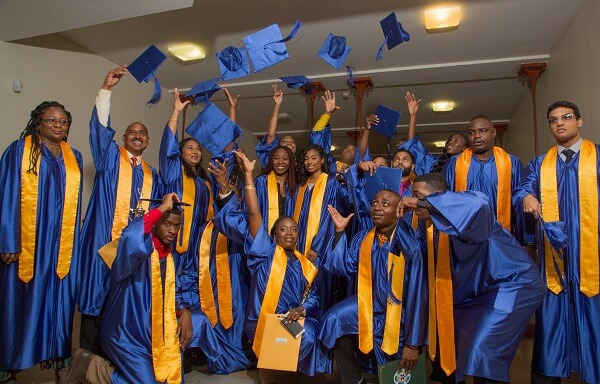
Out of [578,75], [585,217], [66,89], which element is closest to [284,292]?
[585,217]

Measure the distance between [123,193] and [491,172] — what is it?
279 cm

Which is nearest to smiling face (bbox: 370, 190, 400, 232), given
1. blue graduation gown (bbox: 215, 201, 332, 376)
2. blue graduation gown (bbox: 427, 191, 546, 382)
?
blue graduation gown (bbox: 427, 191, 546, 382)

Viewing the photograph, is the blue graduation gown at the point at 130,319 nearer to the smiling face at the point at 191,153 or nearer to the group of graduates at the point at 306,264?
the group of graduates at the point at 306,264

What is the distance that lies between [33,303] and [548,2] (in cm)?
514

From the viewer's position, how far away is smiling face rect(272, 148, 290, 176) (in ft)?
12.8

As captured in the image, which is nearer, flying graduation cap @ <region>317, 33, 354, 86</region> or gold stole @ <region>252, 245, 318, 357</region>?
gold stole @ <region>252, 245, 318, 357</region>

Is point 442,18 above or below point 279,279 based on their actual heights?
above

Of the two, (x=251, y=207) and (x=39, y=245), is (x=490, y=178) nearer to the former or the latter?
(x=251, y=207)

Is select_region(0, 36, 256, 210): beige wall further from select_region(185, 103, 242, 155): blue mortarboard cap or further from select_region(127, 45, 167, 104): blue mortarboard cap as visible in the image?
select_region(185, 103, 242, 155): blue mortarboard cap

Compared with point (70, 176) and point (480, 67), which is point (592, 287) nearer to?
point (70, 176)

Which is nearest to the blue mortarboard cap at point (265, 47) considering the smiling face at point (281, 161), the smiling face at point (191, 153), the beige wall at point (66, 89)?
the smiling face at point (281, 161)

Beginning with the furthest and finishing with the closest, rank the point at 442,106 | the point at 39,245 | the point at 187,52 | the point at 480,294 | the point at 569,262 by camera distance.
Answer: the point at 442,106 → the point at 187,52 → the point at 39,245 → the point at 569,262 → the point at 480,294

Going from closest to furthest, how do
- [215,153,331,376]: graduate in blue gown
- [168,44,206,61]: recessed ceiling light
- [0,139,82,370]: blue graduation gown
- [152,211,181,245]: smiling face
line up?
1. [152,211,181,245]: smiling face
2. [0,139,82,370]: blue graduation gown
3. [215,153,331,376]: graduate in blue gown
4. [168,44,206,61]: recessed ceiling light

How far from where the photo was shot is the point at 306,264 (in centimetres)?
320
